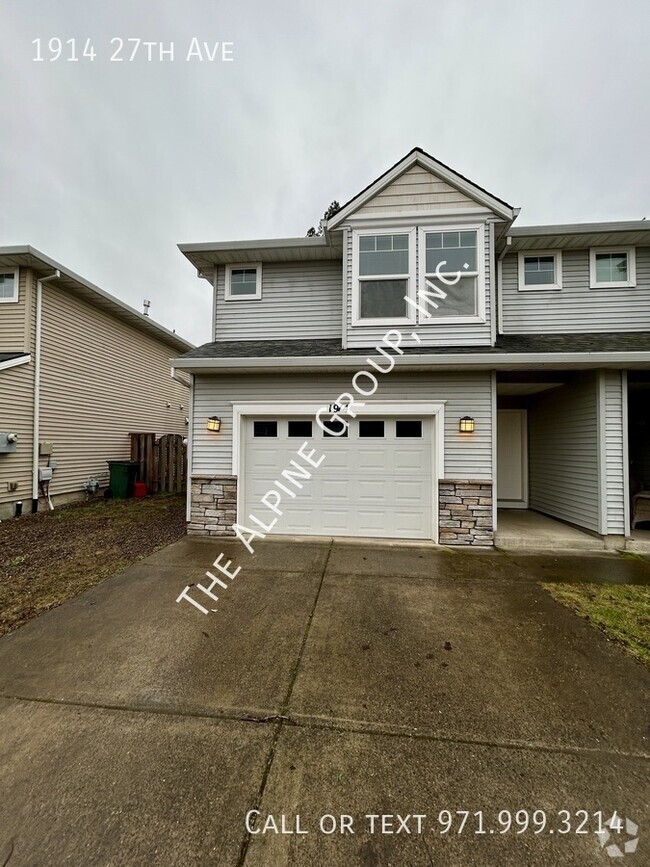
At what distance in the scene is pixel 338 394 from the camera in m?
5.92

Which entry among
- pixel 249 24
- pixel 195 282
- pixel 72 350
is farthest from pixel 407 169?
pixel 195 282

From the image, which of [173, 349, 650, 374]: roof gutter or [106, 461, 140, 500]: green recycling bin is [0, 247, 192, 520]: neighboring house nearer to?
[106, 461, 140, 500]: green recycling bin

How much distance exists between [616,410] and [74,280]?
37.1ft

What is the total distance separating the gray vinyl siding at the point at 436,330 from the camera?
5.84 m

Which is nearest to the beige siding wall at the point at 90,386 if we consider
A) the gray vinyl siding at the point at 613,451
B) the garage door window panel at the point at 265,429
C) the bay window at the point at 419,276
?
the garage door window panel at the point at 265,429

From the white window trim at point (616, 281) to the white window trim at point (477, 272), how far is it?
2489mm

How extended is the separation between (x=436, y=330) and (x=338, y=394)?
199cm

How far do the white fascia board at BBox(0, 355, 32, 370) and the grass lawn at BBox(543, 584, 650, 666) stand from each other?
1014 centimetres

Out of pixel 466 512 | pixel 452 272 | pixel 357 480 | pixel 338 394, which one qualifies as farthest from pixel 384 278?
pixel 466 512

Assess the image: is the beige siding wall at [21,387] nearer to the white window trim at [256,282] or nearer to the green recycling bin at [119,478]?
the green recycling bin at [119,478]

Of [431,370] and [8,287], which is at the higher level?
[8,287]

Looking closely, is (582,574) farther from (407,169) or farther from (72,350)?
(72,350)

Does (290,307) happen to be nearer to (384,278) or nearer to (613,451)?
(384,278)

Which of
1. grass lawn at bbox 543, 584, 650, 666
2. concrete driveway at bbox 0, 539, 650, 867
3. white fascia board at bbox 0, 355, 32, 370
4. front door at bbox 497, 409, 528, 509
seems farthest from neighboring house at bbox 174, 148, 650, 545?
white fascia board at bbox 0, 355, 32, 370
